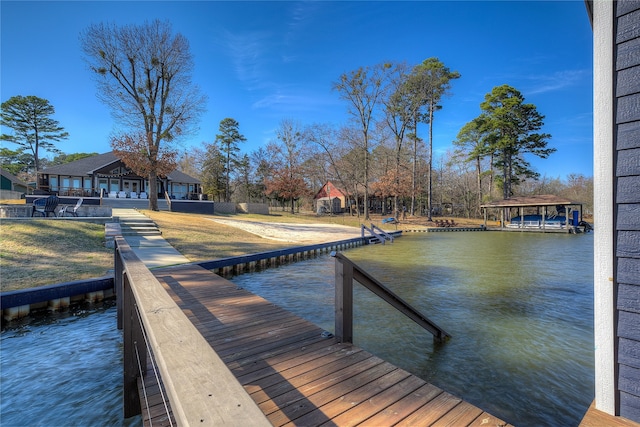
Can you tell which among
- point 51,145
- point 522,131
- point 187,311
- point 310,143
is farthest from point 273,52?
point 51,145

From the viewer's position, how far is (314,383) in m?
2.32

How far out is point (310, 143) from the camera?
33969mm

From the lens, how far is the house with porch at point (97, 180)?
26.7m

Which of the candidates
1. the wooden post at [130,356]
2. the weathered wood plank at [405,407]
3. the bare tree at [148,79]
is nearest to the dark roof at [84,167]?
the bare tree at [148,79]

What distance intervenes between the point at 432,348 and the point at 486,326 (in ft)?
4.73

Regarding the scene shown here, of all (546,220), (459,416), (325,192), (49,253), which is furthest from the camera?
(325,192)

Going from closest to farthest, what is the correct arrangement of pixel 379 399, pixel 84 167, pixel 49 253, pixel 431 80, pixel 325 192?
pixel 379 399
pixel 49 253
pixel 84 167
pixel 431 80
pixel 325 192

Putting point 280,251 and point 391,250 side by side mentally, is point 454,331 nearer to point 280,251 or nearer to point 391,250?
point 280,251

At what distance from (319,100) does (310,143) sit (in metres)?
7.92

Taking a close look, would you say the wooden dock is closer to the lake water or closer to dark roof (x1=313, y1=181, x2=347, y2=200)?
the lake water

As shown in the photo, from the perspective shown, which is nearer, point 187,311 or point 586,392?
point 586,392

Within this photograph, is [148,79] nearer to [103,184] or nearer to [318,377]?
[103,184]

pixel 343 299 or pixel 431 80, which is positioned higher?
pixel 431 80

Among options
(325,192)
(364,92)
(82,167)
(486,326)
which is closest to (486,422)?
(486,326)
